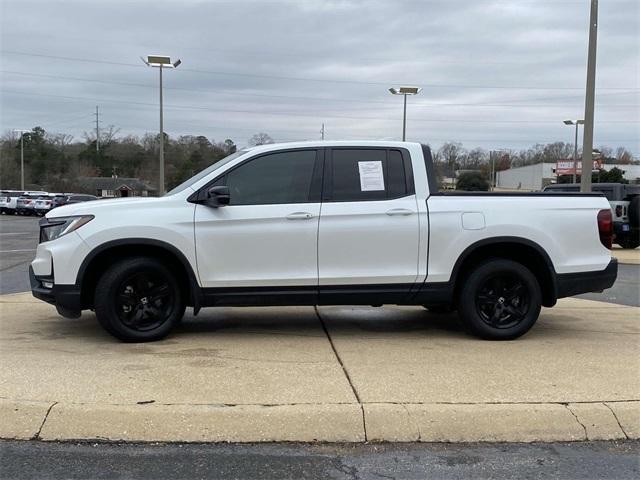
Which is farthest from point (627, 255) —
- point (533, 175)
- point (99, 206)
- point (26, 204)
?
point (533, 175)

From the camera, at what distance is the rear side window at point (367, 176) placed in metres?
5.92

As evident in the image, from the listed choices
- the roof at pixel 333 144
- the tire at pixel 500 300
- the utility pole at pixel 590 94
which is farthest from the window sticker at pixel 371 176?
the utility pole at pixel 590 94

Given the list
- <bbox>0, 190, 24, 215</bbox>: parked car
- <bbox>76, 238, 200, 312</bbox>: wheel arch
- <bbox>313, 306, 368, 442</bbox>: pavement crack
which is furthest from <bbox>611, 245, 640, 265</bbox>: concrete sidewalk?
<bbox>0, 190, 24, 215</bbox>: parked car

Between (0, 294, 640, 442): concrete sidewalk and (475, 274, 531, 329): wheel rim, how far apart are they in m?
0.26

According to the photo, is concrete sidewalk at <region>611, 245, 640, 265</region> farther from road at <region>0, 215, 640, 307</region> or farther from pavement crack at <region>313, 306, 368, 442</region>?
pavement crack at <region>313, 306, 368, 442</region>

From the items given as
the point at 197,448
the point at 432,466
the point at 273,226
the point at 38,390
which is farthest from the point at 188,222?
the point at 432,466

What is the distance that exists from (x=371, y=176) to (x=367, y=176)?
0.04 metres

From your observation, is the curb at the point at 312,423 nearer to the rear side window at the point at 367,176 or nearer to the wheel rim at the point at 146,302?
the wheel rim at the point at 146,302

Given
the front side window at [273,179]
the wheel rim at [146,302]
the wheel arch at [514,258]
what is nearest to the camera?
the wheel rim at [146,302]

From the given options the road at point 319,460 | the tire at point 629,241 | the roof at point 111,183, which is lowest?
the road at point 319,460

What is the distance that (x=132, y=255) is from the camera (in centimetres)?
573

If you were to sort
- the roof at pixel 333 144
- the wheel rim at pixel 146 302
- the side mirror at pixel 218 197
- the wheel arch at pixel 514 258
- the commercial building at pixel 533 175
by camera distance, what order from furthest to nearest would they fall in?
the commercial building at pixel 533 175
the roof at pixel 333 144
the wheel arch at pixel 514 258
the wheel rim at pixel 146 302
the side mirror at pixel 218 197

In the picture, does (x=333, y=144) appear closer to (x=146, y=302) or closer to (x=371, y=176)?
(x=371, y=176)

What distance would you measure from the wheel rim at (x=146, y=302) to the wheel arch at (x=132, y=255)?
0.55 feet
